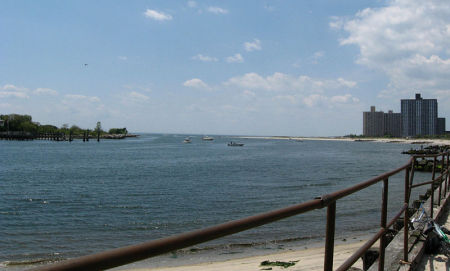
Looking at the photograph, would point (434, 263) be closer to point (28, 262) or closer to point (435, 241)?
point (435, 241)

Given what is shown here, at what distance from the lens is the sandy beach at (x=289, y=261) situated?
8781mm

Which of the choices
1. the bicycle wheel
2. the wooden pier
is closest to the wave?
the bicycle wheel

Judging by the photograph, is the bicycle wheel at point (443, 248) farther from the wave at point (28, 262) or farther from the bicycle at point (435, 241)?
the wave at point (28, 262)

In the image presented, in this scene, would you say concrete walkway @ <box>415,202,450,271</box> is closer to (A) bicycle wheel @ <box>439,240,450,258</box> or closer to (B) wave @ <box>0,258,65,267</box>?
(A) bicycle wheel @ <box>439,240,450,258</box>

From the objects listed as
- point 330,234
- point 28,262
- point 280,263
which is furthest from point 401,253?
point 28,262

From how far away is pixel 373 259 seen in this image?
5.39 metres

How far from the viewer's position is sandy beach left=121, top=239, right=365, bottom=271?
8.78 metres

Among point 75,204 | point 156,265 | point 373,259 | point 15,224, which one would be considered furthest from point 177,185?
point 373,259

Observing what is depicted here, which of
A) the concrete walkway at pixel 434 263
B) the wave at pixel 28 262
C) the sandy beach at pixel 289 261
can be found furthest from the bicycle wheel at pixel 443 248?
the wave at pixel 28 262

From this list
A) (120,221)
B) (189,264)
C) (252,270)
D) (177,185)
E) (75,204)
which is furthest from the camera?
(177,185)

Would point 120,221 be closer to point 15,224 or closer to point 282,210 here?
point 15,224

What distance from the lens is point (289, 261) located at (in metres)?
9.40

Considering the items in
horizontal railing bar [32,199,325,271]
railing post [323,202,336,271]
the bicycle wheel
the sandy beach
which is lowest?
the sandy beach

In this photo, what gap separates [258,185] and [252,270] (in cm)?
1864
